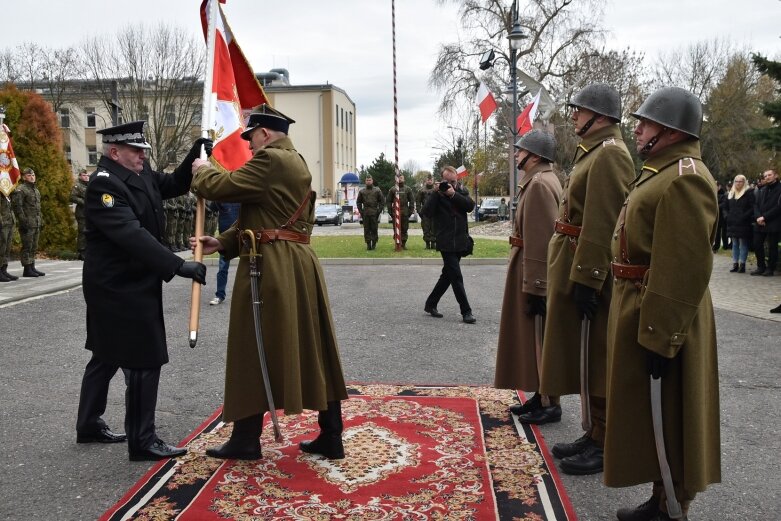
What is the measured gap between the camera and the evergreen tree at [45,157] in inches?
690

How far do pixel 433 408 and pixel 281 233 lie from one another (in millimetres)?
2101

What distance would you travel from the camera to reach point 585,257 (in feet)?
13.7

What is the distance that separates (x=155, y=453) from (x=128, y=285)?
1.10 meters

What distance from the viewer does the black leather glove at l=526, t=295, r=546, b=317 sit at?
5.20 m

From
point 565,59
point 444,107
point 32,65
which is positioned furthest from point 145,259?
point 32,65

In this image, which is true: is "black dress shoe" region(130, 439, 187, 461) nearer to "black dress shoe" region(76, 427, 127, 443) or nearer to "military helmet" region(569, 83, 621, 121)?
"black dress shoe" region(76, 427, 127, 443)

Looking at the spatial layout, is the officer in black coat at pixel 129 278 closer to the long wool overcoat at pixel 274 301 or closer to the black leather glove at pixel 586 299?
the long wool overcoat at pixel 274 301

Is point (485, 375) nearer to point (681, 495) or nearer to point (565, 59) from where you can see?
point (681, 495)

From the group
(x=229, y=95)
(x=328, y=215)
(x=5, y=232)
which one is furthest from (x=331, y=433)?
(x=328, y=215)

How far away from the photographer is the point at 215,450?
4.51 m

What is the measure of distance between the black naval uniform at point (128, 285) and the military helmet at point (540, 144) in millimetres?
2772

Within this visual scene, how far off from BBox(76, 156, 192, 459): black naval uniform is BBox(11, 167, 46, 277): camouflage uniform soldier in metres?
10.6

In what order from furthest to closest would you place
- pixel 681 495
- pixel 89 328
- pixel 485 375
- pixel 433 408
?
pixel 485 375, pixel 433 408, pixel 89 328, pixel 681 495

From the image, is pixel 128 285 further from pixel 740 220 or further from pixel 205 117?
pixel 740 220
